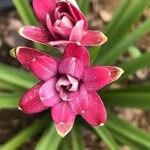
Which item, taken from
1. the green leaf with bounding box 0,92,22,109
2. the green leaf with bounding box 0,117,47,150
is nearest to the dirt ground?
the green leaf with bounding box 0,117,47,150

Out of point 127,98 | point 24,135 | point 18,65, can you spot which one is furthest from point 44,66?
point 18,65

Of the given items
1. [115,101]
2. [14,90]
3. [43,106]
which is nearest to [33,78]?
[14,90]

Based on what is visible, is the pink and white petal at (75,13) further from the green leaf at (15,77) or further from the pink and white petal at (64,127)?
the green leaf at (15,77)

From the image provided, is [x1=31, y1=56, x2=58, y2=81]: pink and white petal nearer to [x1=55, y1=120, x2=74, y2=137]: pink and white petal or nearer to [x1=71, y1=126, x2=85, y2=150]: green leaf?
[x1=55, y1=120, x2=74, y2=137]: pink and white petal

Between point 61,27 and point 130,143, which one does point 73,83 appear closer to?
point 61,27

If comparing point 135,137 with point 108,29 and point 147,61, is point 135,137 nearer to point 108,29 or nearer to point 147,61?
point 147,61
